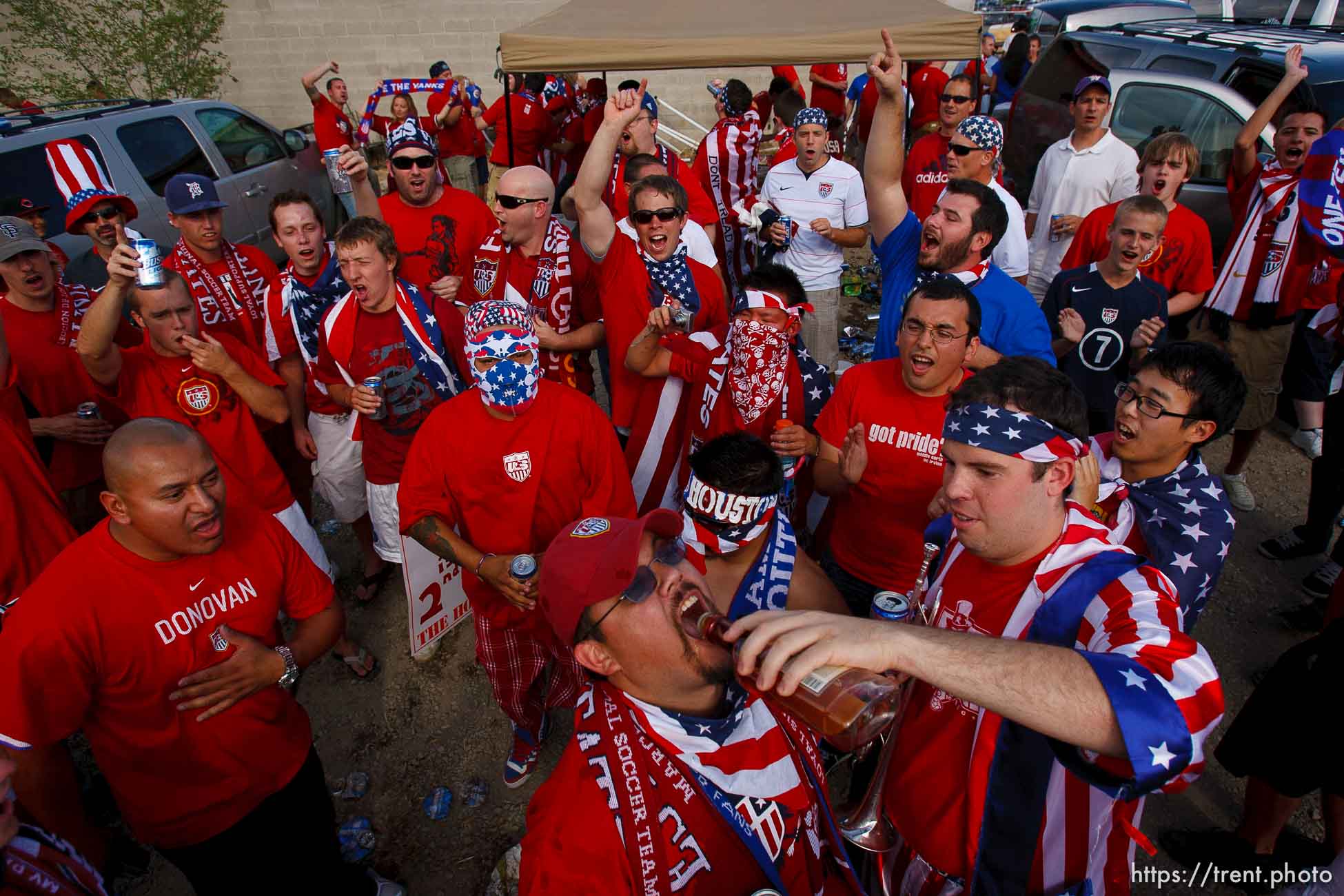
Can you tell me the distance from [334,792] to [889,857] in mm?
2887

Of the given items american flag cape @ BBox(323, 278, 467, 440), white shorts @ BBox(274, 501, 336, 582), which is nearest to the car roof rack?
american flag cape @ BBox(323, 278, 467, 440)

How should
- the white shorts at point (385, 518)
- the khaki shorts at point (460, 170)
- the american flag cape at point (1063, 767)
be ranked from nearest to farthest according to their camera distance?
the american flag cape at point (1063, 767)
the white shorts at point (385, 518)
the khaki shorts at point (460, 170)

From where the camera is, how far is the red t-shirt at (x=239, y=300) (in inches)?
187

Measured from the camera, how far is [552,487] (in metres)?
3.40

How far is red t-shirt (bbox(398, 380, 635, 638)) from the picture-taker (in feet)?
10.9

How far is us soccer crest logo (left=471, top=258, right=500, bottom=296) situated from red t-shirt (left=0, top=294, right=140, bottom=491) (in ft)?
7.31

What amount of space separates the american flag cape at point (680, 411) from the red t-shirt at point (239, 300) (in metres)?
2.56

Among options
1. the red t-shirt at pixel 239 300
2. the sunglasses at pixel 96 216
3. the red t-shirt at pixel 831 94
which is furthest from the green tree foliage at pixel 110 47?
the red t-shirt at pixel 831 94

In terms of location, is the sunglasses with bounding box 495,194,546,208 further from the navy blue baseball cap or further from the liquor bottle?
the liquor bottle

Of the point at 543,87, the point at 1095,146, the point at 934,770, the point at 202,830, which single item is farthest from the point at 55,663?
the point at 543,87

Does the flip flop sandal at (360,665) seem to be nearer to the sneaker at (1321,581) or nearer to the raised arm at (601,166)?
the raised arm at (601,166)

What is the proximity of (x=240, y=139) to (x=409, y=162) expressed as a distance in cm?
491

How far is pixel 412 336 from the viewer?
13.6 feet

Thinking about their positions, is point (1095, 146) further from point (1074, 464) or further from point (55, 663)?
point (55, 663)
